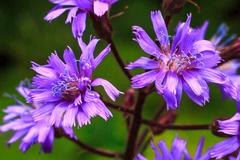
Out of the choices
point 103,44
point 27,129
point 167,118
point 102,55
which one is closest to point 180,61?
point 102,55

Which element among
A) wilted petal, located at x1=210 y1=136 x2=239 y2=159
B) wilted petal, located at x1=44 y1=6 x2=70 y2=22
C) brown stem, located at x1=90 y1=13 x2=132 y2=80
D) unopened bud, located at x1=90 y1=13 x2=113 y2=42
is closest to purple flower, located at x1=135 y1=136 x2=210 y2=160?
wilted petal, located at x1=210 y1=136 x2=239 y2=159

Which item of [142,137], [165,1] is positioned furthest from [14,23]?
[165,1]

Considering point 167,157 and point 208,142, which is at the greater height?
point 167,157

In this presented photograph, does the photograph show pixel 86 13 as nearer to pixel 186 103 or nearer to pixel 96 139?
pixel 96 139

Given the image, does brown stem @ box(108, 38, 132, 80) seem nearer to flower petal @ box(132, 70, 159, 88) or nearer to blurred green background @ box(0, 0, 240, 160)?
flower petal @ box(132, 70, 159, 88)

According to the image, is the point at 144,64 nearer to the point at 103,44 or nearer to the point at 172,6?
the point at 172,6
